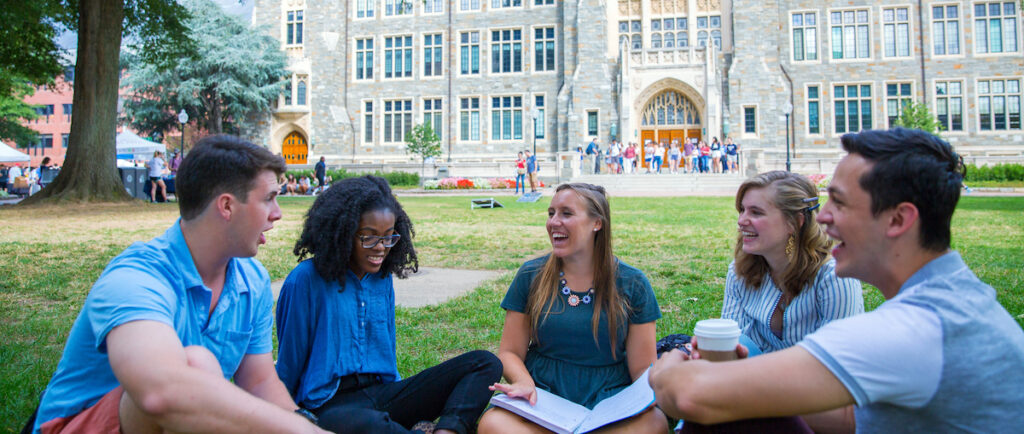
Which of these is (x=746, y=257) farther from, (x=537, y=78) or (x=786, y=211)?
(x=537, y=78)

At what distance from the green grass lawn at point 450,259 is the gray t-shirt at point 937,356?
264cm

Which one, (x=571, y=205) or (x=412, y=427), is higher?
(x=571, y=205)

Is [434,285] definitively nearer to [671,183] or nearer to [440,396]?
[440,396]

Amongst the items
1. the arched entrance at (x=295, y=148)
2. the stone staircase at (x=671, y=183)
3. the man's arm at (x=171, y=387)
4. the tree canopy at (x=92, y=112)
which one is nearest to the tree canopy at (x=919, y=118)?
the stone staircase at (x=671, y=183)

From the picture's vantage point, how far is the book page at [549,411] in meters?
2.38

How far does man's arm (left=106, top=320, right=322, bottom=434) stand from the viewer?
5.02ft

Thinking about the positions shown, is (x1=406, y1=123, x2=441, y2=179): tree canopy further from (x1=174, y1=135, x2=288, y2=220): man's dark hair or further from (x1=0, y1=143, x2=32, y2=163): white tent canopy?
(x1=174, y1=135, x2=288, y2=220): man's dark hair

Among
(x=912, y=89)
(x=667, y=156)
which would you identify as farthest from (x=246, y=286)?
(x=912, y=89)

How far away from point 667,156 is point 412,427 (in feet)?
92.0

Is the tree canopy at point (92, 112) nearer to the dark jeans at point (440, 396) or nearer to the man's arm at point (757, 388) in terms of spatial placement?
the dark jeans at point (440, 396)

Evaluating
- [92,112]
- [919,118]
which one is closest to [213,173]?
[92,112]

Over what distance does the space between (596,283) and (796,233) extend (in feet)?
2.85

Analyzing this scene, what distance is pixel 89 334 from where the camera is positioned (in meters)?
1.76

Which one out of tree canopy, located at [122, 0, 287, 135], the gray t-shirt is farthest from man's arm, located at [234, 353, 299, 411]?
tree canopy, located at [122, 0, 287, 135]
